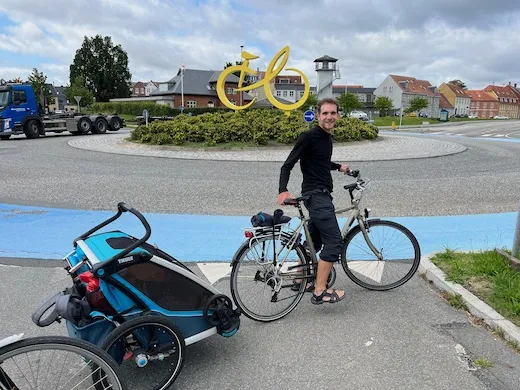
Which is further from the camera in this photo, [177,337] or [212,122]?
[212,122]

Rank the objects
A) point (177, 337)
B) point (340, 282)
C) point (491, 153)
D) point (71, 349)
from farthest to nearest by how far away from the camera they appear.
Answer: point (491, 153) → point (340, 282) → point (177, 337) → point (71, 349)

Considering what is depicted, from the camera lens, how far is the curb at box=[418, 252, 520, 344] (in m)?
3.17

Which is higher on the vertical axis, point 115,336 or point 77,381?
point 115,336

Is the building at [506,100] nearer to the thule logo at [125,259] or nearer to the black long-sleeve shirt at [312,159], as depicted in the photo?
the black long-sleeve shirt at [312,159]

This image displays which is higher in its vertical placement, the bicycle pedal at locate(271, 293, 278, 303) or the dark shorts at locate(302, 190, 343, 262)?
the dark shorts at locate(302, 190, 343, 262)

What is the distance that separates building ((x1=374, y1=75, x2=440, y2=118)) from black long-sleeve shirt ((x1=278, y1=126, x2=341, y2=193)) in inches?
4066

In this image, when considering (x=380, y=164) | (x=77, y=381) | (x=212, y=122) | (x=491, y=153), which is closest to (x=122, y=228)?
(x=77, y=381)

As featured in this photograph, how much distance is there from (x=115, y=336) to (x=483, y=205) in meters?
7.22

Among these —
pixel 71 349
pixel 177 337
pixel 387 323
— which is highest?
pixel 71 349

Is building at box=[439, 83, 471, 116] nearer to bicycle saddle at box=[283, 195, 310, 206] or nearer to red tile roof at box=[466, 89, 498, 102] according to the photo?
red tile roof at box=[466, 89, 498, 102]

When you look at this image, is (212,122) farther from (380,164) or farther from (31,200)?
(31,200)

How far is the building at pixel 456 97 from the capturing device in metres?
119

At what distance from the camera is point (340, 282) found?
168 inches

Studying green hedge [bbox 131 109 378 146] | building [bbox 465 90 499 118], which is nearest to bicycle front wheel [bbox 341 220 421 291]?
green hedge [bbox 131 109 378 146]
